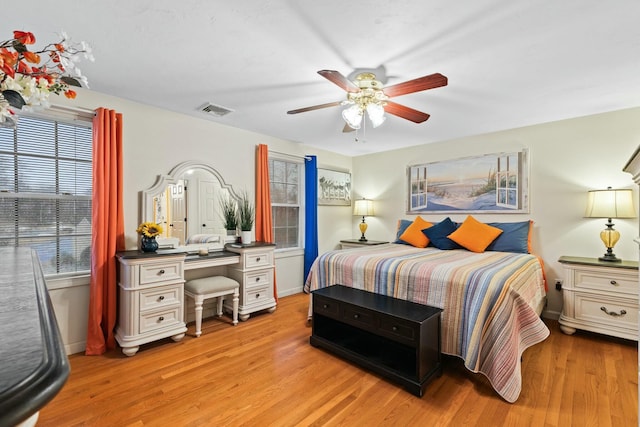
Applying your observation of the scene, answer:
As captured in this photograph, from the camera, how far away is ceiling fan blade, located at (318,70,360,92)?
1.84 meters

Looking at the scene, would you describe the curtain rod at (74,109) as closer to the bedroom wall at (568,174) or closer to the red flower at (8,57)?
the red flower at (8,57)

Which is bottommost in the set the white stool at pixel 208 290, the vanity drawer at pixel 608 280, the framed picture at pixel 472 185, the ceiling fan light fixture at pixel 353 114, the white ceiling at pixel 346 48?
the white stool at pixel 208 290

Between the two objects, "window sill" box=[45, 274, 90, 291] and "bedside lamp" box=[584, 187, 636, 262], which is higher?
"bedside lamp" box=[584, 187, 636, 262]

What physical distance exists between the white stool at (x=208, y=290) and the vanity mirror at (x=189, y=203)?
0.49 m

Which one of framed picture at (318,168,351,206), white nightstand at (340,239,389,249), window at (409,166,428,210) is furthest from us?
framed picture at (318,168,351,206)

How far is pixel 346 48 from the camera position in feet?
6.52

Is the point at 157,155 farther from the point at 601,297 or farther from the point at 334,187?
the point at 601,297

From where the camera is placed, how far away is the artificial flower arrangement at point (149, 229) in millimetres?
2832

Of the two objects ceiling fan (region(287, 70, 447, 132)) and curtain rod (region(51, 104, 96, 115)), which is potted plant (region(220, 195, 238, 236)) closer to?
curtain rod (region(51, 104, 96, 115))

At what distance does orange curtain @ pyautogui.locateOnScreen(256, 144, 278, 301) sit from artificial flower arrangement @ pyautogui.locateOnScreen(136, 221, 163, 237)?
130 centimetres

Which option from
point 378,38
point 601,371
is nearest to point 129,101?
point 378,38

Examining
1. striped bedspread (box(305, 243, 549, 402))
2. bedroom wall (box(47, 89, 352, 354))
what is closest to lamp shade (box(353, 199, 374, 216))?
bedroom wall (box(47, 89, 352, 354))

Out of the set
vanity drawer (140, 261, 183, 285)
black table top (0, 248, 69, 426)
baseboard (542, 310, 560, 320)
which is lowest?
baseboard (542, 310, 560, 320)

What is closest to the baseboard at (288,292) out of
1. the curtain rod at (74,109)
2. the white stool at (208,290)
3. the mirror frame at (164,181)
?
the white stool at (208,290)
